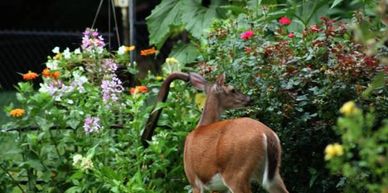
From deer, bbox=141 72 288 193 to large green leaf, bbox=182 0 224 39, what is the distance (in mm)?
3515

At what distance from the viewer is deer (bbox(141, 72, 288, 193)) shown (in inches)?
209

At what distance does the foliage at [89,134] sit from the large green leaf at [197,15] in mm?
2649

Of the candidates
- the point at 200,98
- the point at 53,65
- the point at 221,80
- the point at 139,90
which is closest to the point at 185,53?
the point at 53,65

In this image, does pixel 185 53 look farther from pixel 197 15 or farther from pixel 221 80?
pixel 221 80

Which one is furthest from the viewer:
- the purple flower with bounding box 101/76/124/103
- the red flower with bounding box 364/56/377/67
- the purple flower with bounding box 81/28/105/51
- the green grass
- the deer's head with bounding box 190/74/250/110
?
the green grass

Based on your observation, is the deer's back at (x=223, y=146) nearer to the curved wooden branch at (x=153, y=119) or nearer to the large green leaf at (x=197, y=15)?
the curved wooden branch at (x=153, y=119)

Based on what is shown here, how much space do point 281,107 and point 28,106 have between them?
167 centimetres

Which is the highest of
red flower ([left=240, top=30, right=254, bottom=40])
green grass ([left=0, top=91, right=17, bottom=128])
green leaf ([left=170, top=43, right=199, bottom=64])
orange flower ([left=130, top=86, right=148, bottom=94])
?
red flower ([left=240, top=30, right=254, bottom=40])

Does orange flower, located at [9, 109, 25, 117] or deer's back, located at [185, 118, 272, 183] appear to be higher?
deer's back, located at [185, 118, 272, 183]

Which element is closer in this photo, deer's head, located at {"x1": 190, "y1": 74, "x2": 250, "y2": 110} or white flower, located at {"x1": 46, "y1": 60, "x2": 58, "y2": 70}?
deer's head, located at {"x1": 190, "y1": 74, "x2": 250, "y2": 110}

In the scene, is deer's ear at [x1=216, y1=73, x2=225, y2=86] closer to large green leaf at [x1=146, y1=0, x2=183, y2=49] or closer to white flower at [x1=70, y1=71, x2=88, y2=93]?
white flower at [x1=70, y1=71, x2=88, y2=93]

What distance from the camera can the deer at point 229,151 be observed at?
17.4 feet

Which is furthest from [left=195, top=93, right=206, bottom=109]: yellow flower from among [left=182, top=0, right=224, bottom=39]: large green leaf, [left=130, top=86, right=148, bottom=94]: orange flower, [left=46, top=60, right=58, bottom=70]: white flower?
[left=182, top=0, right=224, bottom=39]: large green leaf

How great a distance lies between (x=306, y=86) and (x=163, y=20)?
165 inches
